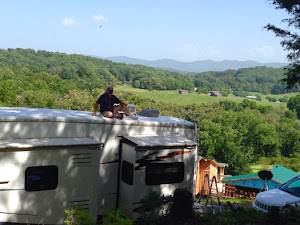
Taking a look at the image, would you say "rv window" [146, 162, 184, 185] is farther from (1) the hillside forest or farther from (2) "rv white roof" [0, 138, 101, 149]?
(1) the hillside forest

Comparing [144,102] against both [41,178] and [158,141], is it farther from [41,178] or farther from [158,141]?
[41,178]

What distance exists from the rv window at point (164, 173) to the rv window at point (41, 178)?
6.50 ft

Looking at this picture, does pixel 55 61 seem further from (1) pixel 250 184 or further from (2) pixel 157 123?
(2) pixel 157 123

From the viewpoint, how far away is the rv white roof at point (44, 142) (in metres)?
6.45

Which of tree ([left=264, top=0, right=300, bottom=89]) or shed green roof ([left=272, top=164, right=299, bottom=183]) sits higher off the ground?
tree ([left=264, top=0, right=300, bottom=89])

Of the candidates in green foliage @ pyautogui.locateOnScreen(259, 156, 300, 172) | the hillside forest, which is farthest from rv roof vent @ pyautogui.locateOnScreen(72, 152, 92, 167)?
green foliage @ pyautogui.locateOnScreen(259, 156, 300, 172)

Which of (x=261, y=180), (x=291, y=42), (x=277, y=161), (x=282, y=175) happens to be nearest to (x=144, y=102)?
(x=277, y=161)

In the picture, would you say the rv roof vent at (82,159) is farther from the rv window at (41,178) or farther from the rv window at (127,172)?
the rv window at (127,172)

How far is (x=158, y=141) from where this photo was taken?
810cm

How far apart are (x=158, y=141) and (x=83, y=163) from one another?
1762 mm

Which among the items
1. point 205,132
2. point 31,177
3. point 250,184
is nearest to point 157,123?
point 31,177

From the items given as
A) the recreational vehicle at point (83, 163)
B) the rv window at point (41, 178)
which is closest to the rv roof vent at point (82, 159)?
the recreational vehicle at point (83, 163)

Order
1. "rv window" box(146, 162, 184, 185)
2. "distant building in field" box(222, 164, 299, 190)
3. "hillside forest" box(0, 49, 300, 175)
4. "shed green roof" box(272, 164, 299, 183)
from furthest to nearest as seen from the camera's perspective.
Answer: "hillside forest" box(0, 49, 300, 175) → "distant building in field" box(222, 164, 299, 190) → "shed green roof" box(272, 164, 299, 183) → "rv window" box(146, 162, 184, 185)

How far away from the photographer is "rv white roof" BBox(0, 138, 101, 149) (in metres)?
6.45
